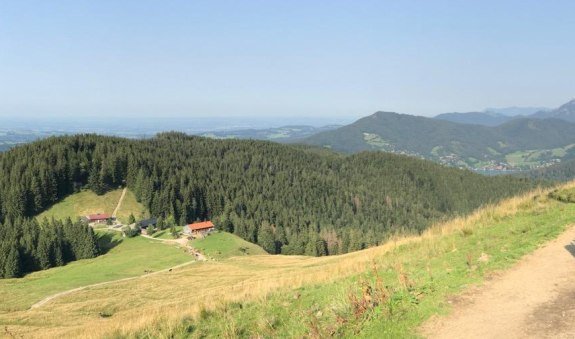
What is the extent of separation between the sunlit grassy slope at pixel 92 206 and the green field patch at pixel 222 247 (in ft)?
101

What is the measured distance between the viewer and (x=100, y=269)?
7256 centimetres

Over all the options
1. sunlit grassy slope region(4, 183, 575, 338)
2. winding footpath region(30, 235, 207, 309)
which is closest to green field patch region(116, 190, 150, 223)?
winding footpath region(30, 235, 207, 309)

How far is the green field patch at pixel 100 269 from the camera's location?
58356mm

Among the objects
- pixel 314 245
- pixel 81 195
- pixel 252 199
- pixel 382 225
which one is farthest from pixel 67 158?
pixel 382 225

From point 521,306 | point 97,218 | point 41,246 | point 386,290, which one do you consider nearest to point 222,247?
point 41,246

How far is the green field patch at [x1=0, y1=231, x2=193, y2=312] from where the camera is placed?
58.4m

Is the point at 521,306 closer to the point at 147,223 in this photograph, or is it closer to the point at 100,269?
the point at 100,269

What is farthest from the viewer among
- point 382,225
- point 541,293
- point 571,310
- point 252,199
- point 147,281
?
point 382,225

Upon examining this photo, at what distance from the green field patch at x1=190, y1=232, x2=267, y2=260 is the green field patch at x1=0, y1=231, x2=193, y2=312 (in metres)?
5.82

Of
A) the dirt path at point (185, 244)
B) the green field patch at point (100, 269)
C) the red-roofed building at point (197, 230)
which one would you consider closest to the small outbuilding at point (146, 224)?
the dirt path at point (185, 244)

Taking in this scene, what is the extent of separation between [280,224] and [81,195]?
7162 cm

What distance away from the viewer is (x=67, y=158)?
136m

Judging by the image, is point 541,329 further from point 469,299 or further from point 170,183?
point 170,183

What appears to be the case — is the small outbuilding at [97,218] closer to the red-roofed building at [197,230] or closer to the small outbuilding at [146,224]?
the small outbuilding at [146,224]
